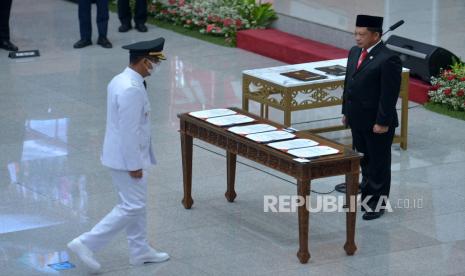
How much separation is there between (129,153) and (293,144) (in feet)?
4.46

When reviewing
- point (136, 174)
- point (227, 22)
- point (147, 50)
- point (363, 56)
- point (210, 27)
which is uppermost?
point (147, 50)

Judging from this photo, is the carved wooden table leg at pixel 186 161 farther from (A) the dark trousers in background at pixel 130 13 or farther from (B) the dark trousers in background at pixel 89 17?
(A) the dark trousers in background at pixel 130 13

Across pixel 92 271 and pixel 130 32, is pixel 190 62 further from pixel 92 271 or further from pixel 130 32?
pixel 92 271

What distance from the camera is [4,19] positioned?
51.2 ft

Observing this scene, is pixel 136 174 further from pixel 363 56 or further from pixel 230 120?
pixel 363 56

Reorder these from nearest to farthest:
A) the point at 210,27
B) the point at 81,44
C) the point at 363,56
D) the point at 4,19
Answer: the point at 363,56
the point at 4,19
the point at 81,44
the point at 210,27

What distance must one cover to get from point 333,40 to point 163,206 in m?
6.41

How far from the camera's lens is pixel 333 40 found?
15.0 metres

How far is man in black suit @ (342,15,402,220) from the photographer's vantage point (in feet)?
28.3

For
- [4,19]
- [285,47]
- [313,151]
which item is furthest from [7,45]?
[313,151]

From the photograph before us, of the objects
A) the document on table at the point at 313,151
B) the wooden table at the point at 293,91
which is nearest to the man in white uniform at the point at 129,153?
the document on table at the point at 313,151

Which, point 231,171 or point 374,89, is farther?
point 231,171

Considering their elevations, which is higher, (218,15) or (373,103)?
(373,103)

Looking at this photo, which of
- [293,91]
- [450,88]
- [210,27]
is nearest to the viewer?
[293,91]
